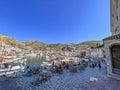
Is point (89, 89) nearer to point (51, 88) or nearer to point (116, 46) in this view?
point (51, 88)

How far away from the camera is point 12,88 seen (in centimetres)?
790

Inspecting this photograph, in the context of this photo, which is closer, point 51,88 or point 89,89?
point 89,89

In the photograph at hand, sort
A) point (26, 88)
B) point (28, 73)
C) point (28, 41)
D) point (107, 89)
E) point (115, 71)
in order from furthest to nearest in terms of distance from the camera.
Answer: point (28, 41) < point (28, 73) < point (115, 71) < point (26, 88) < point (107, 89)

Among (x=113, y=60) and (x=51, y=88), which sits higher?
(x=113, y=60)

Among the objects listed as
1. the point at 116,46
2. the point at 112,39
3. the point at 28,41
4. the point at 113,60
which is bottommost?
the point at 113,60

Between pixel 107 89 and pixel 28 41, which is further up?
pixel 28 41

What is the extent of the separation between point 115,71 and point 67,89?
5.10 metres

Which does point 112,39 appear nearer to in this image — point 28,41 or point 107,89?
point 107,89

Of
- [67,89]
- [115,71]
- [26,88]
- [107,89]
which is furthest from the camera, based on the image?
[115,71]

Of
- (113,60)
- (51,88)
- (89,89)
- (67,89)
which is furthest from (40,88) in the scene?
(113,60)

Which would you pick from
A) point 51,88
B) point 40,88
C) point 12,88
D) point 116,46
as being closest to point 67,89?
point 51,88

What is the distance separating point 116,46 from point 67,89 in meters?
5.95

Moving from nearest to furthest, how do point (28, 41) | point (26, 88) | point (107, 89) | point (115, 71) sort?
1. point (107, 89)
2. point (26, 88)
3. point (115, 71)
4. point (28, 41)

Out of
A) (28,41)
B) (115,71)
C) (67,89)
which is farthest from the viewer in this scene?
(28,41)
